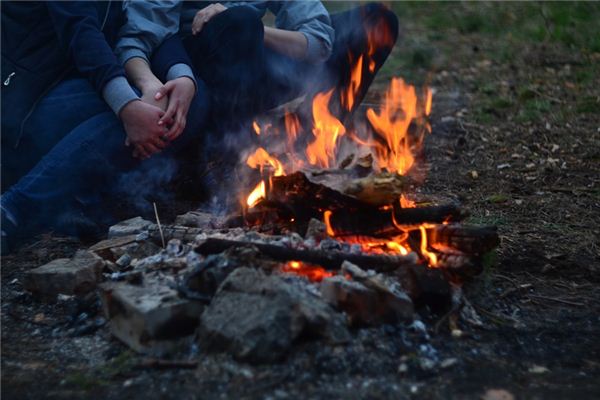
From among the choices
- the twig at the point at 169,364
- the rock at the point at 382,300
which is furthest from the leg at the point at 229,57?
the twig at the point at 169,364

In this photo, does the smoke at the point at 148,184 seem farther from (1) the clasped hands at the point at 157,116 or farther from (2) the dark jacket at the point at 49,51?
(2) the dark jacket at the point at 49,51

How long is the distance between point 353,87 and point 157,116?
1569 millimetres

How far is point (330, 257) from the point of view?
248cm

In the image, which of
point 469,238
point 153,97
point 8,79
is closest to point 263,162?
point 153,97

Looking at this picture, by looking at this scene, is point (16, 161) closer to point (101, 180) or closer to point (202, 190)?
point (101, 180)

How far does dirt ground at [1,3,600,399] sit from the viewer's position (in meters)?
2.09

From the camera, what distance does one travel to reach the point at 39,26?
3246 mm

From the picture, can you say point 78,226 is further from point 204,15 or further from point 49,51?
point 204,15

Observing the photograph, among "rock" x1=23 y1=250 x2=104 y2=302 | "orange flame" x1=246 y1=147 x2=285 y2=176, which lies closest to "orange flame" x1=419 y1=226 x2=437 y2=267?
"orange flame" x1=246 y1=147 x2=285 y2=176

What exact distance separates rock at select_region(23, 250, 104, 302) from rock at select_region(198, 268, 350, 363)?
2.32 ft

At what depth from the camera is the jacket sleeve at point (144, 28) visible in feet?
11.0

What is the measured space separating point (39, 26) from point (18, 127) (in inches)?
19.9

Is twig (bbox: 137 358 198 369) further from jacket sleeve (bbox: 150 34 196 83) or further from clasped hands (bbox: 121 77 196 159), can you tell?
jacket sleeve (bbox: 150 34 196 83)

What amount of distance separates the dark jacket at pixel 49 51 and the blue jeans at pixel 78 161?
0.11 metres
